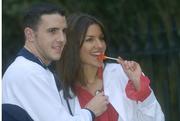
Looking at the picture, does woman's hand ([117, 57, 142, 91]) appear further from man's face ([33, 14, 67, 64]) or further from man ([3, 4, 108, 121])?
man's face ([33, 14, 67, 64])

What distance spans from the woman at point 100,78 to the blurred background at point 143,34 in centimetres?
226

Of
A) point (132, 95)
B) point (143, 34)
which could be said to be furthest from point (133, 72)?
point (143, 34)

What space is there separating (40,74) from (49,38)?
23 cm

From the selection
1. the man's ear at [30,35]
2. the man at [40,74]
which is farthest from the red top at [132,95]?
the man's ear at [30,35]

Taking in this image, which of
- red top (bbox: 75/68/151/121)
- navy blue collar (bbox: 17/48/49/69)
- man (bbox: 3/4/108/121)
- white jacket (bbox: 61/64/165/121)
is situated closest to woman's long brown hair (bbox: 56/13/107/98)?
white jacket (bbox: 61/64/165/121)

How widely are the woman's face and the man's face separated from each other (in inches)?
21.8

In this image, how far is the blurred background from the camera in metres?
6.61

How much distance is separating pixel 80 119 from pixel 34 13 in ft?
2.12

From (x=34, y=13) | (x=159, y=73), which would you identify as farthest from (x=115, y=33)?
(x=34, y=13)

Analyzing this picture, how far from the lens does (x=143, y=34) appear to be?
6715 mm

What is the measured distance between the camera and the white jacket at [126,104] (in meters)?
3.96

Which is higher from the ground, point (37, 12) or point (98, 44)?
point (37, 12)

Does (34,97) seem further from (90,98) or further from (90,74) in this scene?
(90,74)

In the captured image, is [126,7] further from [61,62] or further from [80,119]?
[80,119]
